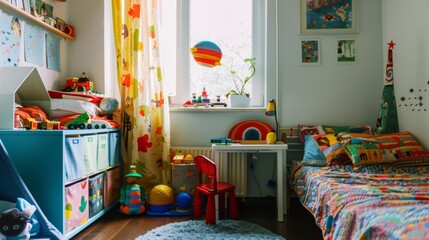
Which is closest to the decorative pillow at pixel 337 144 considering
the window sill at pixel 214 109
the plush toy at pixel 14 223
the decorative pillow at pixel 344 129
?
the decorative pillow at pixel 344 129

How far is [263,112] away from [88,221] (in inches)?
67.2

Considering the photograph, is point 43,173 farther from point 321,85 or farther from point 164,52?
point 321,85

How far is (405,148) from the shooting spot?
6.91ft

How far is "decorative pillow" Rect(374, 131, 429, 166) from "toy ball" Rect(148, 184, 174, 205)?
5.41 feet

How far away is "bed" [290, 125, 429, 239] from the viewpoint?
102 cm

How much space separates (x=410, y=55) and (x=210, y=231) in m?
2.06

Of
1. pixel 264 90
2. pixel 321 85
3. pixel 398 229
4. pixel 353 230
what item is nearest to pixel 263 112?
pixel 264 90

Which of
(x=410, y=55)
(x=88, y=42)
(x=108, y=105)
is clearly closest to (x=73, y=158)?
(x=108, y=105)

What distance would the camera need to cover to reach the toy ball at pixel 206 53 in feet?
8.87

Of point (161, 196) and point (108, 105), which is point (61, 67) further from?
point (161, 196)

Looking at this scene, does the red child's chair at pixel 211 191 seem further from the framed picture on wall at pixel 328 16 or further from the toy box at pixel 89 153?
the framed picture on wall at pixel 328 16

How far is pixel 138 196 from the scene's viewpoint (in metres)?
2.33

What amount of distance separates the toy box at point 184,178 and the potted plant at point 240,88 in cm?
74

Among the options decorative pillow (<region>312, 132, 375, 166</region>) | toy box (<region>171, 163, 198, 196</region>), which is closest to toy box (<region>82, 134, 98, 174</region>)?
toy box (<region>171, 163, 198, 196</region>)
